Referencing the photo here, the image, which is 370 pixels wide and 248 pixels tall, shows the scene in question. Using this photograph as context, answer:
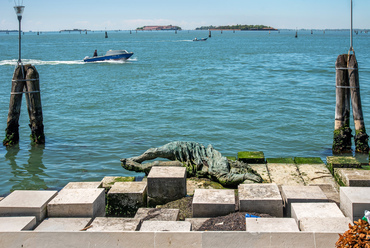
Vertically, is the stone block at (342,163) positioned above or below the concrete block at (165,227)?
below

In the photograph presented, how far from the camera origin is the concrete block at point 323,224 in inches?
216

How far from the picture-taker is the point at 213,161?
9.56 metres

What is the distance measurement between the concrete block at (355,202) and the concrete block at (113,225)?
9.65ft

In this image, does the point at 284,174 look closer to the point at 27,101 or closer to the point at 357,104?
the point at 357,104

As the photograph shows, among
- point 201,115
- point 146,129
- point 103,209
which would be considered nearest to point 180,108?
point 201,115

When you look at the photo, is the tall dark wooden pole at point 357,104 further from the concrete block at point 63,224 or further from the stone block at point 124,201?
the concrete block at point 63,224

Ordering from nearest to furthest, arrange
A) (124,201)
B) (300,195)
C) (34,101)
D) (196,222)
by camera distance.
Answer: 1. (196,222)
2. (300,195)
3. (124,201)
4. (34,101)

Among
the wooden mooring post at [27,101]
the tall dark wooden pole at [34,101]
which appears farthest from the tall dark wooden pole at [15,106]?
the tall dark wooden pole at [34,101]

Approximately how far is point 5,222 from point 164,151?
15.2 feet

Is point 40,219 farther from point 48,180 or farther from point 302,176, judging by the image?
point 48,180

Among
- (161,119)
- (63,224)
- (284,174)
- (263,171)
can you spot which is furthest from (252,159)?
(161,119)

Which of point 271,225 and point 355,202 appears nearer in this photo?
point 271,225

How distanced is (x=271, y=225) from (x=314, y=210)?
2.86ft

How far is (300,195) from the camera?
22.2 feet
